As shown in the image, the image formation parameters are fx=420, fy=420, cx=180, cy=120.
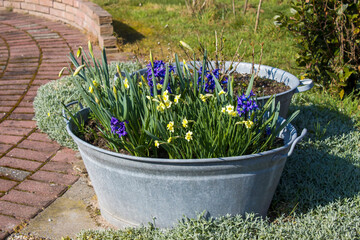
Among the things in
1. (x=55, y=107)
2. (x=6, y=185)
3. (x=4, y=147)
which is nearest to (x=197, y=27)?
(x=55, y=107)

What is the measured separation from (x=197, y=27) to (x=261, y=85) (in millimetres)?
3304

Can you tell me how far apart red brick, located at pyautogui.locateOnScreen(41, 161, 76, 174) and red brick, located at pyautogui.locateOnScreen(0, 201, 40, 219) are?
0.49 metres

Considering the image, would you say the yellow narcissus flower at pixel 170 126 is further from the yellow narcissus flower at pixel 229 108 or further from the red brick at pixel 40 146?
the red brick at pixel 40 146

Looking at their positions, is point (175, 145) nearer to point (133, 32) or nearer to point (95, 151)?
point (95, 151)

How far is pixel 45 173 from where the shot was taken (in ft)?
10.9

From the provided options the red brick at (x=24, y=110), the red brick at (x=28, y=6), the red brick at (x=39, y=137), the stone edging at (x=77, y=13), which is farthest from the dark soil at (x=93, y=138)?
the red brick at (x=28, y=6)

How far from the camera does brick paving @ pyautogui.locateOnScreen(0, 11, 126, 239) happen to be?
118 inches

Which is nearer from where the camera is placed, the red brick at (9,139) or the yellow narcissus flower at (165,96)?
the yellow narcissus flower at (165,96)

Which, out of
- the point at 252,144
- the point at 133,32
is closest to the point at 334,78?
the point at 252,144

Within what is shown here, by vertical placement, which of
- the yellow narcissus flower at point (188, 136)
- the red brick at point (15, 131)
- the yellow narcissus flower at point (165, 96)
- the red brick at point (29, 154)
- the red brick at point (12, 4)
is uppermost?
the yellow narcissus flower at point (165, 96)

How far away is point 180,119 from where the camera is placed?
249cm

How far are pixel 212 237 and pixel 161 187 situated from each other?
38 cm

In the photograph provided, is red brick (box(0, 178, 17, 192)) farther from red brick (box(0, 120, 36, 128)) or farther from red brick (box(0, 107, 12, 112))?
red brick (box(0, 107, 12, 112))

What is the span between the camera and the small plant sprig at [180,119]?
234 centimetres
